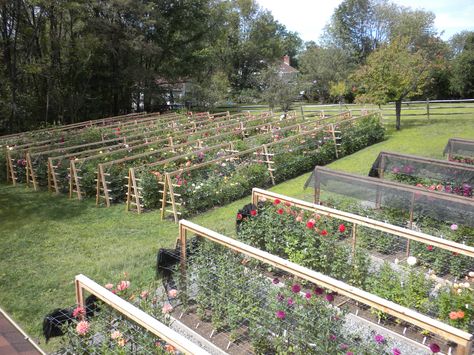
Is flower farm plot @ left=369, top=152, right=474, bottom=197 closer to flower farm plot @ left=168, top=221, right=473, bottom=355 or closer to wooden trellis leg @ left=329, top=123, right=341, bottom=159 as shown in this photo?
flower farm plot @ left=168, top=221, right=473, bottom=355

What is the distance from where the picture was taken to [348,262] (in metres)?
5.33

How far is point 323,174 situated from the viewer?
7219 millimetres

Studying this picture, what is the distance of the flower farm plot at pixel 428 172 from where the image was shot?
293 inches

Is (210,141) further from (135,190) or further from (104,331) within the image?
(104,331)

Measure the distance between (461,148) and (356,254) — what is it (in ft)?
21.5

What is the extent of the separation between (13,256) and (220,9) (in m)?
29.2

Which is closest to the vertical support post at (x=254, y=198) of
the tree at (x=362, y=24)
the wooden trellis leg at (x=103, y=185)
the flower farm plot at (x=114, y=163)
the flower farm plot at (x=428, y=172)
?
the flower farm plot at (x=428, y=172)

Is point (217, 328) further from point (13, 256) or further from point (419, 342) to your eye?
point (13, 256)

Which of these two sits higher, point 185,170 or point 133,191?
point 185,170

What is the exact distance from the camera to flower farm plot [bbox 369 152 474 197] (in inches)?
293

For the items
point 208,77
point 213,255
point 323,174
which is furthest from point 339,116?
point 208,77

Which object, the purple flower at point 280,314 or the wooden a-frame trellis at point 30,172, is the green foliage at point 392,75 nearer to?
the wooden a-frame trellis at point 30,172

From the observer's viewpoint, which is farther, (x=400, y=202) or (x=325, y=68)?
(x=325, y=68)

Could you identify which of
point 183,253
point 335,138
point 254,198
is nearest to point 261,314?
point 183,253
